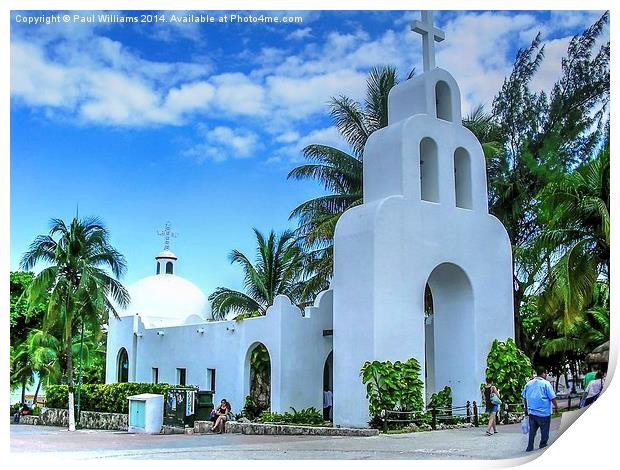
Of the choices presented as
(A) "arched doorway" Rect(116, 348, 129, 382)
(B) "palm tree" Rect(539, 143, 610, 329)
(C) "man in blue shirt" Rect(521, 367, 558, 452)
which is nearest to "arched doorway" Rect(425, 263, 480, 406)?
(B) "palm tree" Rect(539, 143, 610, 329)

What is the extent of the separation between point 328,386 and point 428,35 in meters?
9.24

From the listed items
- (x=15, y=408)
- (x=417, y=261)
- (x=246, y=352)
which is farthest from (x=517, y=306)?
(x=15, y=408)

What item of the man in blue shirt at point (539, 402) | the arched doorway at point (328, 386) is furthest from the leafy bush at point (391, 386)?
Result: the arched doorway at point (328, 386)

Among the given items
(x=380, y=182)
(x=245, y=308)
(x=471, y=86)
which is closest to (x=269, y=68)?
(x=380, y=182)

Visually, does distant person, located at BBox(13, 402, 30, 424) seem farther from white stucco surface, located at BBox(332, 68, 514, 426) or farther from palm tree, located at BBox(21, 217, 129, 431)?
white stucco surface, located at BBox(332, 68, 514, 426)

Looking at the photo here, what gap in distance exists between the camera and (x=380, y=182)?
17.0 meters

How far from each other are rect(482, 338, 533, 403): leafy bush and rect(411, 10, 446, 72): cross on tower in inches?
249

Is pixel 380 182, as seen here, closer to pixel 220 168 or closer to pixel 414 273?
pixel 414 273

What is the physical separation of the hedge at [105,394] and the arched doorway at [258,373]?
83.4 inches

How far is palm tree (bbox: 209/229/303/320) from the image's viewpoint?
25.7 meters

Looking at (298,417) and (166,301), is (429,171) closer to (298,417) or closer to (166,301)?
(298,417)

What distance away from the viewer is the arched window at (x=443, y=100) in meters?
18.0

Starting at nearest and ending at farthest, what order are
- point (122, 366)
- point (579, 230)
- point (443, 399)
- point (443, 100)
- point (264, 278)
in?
point (579, 230), point (443, 399), point (443, 100), point (264, 278), point (122, 366)

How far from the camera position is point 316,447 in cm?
1373
